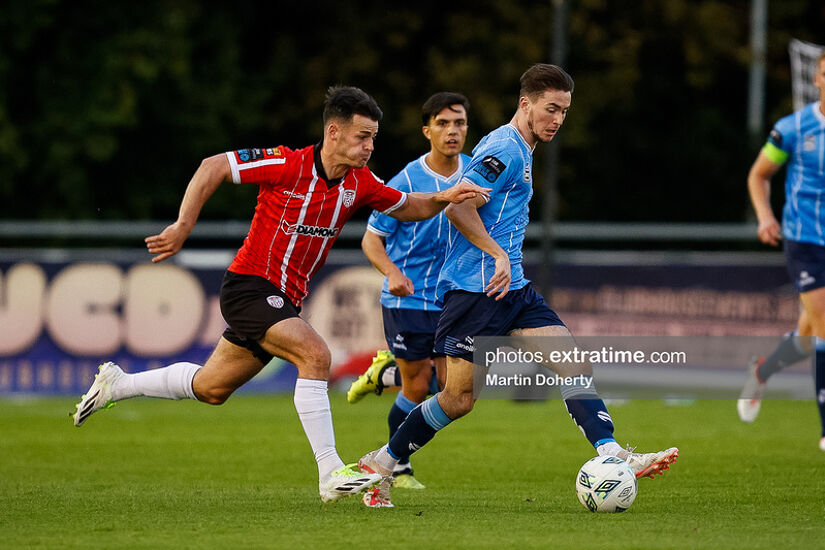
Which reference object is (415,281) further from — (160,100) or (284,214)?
(160,100)

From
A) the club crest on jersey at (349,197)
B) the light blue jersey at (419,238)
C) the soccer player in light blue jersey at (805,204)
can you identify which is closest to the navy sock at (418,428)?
the club crest on jersey at (349,197)

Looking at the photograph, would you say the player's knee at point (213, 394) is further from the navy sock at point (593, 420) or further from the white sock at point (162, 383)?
the navy sock at point (593, 420)

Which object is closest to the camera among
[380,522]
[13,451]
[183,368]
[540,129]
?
[380,522]

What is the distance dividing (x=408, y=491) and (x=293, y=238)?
181 cm

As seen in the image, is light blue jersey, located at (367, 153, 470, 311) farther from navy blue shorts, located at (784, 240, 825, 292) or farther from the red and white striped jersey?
navy blue shorts, located at (784, 240, 825, 292)

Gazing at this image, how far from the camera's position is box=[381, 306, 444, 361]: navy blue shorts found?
9188 millimetres

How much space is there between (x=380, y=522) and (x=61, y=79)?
18.2 metres

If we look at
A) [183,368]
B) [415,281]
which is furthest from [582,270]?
[183,368]

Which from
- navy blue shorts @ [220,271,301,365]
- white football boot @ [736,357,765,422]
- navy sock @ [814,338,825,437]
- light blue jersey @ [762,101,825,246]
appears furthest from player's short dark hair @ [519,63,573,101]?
white football boot @ [736,357,765,422]

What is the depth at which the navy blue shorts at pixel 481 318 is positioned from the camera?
7.52 m

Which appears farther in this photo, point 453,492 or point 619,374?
point 619,374

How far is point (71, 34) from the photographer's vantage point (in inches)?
932

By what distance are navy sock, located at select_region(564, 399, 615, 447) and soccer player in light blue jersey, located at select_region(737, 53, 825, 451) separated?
3317 mm

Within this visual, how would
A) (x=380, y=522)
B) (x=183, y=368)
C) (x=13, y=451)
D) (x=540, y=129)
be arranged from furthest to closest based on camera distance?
(x=13, y=451) → (x=183, y=368) → (x=540, y=129) → (x=380, y=522)
